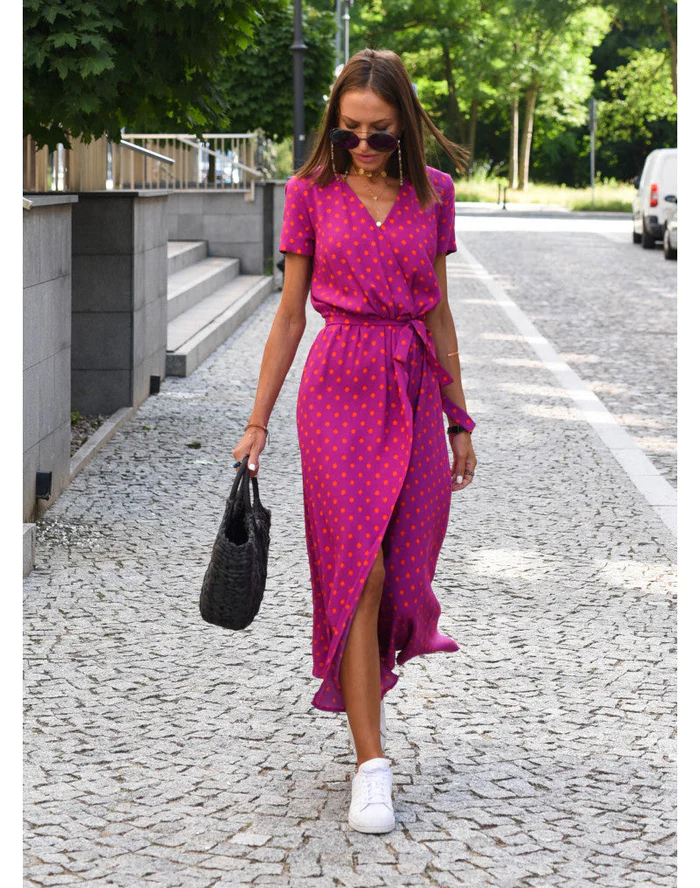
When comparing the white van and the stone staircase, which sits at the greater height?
the white van

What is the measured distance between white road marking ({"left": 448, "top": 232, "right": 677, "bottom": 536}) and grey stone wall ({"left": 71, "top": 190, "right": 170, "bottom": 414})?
9.94 feet

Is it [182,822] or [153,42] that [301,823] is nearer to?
[182,822]

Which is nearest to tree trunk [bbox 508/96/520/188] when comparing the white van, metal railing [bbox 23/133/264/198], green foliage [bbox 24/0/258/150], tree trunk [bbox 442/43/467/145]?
tree trunk [bbox 442/43/467/145]

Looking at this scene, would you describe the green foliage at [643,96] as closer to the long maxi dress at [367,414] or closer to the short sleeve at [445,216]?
the short sleeve at [445,216]

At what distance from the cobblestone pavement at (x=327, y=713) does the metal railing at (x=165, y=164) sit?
13.3 ft

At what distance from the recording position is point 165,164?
19.5 m

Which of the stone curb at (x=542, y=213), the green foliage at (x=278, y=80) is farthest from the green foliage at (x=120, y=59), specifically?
the stone curb at (x=542, y=213)

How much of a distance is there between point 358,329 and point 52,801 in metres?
1.41

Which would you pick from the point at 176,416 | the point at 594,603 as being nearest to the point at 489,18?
the point at 176,416

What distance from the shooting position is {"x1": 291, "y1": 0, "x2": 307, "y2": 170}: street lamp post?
21016 millimetres

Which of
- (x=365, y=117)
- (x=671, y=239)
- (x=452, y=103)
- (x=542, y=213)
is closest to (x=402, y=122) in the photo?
(x=365, y=117)

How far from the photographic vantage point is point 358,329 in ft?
12.5

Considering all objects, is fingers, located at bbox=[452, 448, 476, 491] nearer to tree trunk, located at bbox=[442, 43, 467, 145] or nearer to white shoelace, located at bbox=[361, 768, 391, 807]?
white shoelace, located at bbox=[361, 768, 391, 807]

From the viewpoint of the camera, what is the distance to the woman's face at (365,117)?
3.73 metres
